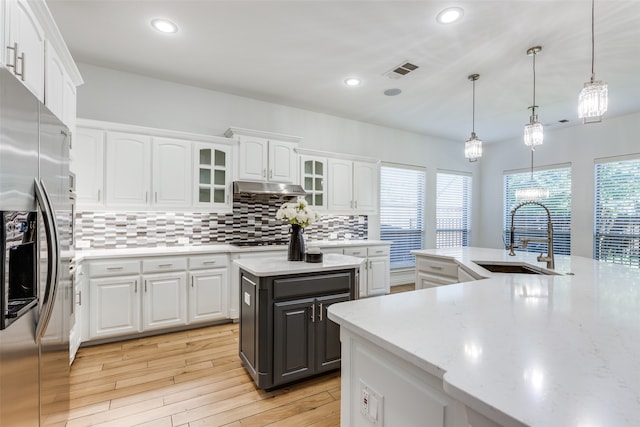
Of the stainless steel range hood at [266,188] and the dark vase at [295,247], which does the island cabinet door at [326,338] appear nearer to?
the dark vase at [295,247]

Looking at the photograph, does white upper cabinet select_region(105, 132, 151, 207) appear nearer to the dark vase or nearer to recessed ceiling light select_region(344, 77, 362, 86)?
the dark vase

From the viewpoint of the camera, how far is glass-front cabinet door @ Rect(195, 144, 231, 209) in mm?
3697

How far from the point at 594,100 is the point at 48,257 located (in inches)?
126

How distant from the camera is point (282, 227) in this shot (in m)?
4.56

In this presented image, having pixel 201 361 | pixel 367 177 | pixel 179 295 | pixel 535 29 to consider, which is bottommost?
pixel 201 361

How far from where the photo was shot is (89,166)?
3111 mm

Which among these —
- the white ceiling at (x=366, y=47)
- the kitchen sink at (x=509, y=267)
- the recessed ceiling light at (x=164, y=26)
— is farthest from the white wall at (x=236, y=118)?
the kitchen sink at (x=509, y=267)

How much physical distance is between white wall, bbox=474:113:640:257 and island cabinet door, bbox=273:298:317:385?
209 inches

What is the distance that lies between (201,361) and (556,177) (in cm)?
650

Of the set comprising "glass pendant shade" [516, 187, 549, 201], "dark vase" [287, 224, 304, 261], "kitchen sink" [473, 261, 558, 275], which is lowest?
"kitchen sink" [473, 261, 558, 275]

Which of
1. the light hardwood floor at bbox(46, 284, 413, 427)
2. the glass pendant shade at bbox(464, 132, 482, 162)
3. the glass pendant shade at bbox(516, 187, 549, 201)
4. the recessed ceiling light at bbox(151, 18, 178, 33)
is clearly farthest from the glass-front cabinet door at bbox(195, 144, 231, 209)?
the glass pendant shade at bbox(516, 187, 549, 201)

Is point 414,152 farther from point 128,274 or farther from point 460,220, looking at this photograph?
point 128,274

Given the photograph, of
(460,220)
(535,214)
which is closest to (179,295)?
(460,220)

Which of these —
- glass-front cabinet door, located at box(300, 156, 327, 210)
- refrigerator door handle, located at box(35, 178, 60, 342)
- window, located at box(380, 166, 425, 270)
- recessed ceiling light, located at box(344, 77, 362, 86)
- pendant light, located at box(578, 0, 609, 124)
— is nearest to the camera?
refrigerator door handle, located at box(35, 178, 60, 342)
